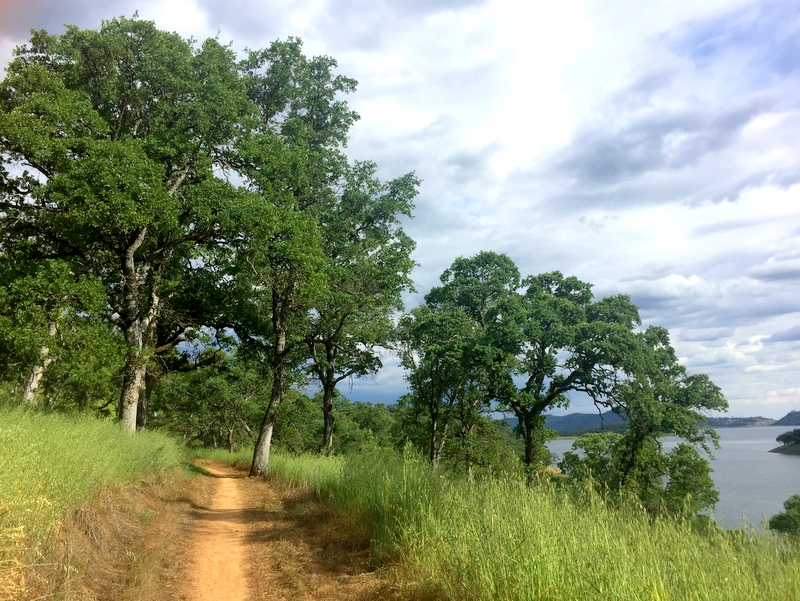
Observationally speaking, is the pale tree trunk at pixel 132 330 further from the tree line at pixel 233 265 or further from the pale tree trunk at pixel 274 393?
the pale tree trunk at pixel 274 393

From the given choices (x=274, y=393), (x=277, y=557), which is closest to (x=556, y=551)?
(x=277, y=557)

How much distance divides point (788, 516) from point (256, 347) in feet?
142

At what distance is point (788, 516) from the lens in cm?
3806

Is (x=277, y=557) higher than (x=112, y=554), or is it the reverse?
(x=112, y=554)

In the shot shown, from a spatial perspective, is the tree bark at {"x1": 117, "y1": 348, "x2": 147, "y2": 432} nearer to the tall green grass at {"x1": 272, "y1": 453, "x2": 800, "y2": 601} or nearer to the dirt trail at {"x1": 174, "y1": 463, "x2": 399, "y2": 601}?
the dirt trail at {"x1": 174, "y1": 463, "x2": 399, "y2": 601}

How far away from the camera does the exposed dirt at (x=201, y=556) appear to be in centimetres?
586

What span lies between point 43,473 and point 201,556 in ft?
10.4

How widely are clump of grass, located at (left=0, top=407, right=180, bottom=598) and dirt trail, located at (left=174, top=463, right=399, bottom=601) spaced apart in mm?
1902

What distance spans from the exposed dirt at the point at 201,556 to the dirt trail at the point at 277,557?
0.05 feet

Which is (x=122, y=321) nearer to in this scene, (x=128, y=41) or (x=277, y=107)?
(x=128, y=41)

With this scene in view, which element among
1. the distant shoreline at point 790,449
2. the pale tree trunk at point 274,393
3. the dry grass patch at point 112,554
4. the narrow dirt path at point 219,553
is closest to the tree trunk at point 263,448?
the pale tree trunk at point 274,393

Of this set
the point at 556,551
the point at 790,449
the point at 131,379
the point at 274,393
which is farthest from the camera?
the point at 790,449

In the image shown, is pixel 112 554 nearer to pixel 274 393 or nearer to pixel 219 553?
pixel 219 553

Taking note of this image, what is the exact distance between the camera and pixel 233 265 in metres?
19.0
